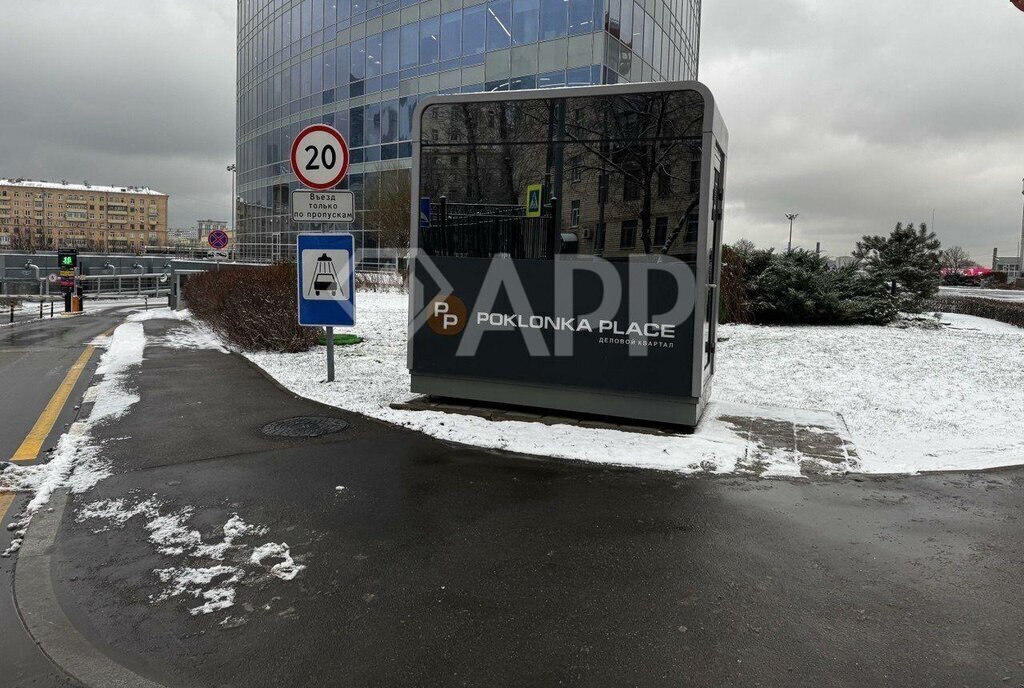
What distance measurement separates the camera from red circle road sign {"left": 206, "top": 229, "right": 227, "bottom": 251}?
76.0 ft

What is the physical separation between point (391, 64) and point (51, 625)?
36497 millimetres

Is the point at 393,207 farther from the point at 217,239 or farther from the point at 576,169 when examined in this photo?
the point at 576,169

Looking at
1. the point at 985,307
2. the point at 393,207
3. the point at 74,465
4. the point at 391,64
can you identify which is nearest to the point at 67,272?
the point at 393,207

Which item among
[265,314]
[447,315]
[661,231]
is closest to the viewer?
[661,231]

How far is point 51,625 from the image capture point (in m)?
2.91

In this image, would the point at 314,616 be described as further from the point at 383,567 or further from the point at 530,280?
the point at 530,280

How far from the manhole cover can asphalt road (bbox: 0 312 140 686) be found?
1804 mm

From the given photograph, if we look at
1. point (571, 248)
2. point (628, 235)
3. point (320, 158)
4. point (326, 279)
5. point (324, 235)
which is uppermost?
point (320, 158)

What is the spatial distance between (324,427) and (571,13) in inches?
1022

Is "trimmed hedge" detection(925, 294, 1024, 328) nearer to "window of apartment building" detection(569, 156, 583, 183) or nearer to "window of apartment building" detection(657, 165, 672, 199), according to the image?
"window of apartment building" detection(657, 165, 672, 199)

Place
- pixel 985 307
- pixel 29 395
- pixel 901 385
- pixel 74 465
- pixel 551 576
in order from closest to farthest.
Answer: pixel 551 576 < pixel 74 465 < pixel 29 395 < pixel 901 385 < pixel 985 307

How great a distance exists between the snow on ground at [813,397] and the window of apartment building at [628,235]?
5.67ft

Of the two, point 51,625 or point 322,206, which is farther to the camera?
point 322,206

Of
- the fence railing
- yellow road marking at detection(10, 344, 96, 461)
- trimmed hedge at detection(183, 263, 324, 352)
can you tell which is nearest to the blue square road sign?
yellow road marking at detection(10, 344, 96, 461)
